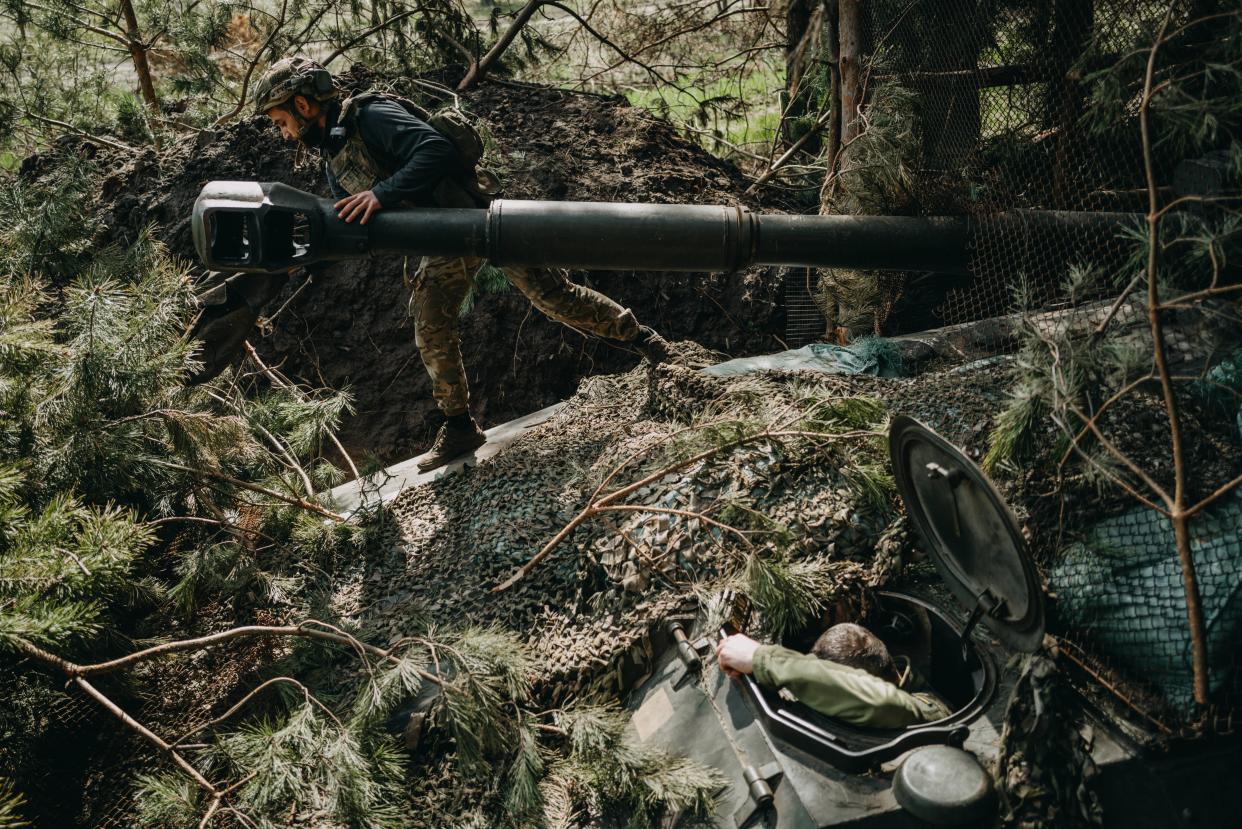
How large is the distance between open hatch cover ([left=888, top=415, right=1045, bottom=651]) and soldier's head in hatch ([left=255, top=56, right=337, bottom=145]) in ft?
9.27

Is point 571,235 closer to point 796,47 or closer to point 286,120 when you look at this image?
point 286,120

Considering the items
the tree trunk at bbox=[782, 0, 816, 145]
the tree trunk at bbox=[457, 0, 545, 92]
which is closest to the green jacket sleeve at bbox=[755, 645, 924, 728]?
the tree trunk at bbox=[782, 0, 816, 145]

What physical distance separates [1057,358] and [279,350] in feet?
18.0

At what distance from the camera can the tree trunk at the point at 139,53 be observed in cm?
676

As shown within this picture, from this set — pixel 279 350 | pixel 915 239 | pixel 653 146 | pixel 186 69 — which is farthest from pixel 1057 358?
pixel 186 69

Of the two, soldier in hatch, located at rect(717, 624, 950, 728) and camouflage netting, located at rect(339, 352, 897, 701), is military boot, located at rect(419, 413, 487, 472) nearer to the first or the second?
camouflage netting, located at rect(339, 352, 897, 701)

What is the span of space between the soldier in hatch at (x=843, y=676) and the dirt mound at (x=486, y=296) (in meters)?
3.58

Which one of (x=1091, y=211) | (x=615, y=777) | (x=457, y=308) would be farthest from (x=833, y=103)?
(x=615, y=777)

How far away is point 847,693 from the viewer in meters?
2.55

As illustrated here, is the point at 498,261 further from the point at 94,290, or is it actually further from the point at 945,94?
the point at 945,94

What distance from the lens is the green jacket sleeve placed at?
8.34 ft

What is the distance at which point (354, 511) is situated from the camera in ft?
14.7

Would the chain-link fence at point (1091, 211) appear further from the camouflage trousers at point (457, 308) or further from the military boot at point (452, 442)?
the military boot at point (452, 442)

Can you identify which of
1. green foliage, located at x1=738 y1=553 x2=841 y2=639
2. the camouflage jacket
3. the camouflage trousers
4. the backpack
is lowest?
the camouflage jacket
